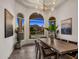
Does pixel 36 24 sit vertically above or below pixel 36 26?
above

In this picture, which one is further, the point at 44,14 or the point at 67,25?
the point at 44,14

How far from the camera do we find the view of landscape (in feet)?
30.8

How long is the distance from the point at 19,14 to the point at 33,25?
1935mm

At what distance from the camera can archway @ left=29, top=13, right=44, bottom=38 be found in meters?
9.36

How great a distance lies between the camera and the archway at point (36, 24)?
9.36 meters

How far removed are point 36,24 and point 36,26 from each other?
0.68 feet

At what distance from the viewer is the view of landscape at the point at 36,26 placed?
938cm

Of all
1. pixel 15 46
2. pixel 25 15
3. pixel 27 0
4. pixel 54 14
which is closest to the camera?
pixel 15 46

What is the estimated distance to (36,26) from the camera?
31.3 feet

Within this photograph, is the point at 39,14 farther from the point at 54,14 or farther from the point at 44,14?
the point at 54,14

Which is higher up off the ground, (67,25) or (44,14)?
(44,14)

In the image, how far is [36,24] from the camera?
9.58 m

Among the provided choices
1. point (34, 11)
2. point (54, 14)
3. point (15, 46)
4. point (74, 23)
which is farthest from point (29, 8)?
point (74, 23)

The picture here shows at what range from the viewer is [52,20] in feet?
31.7
